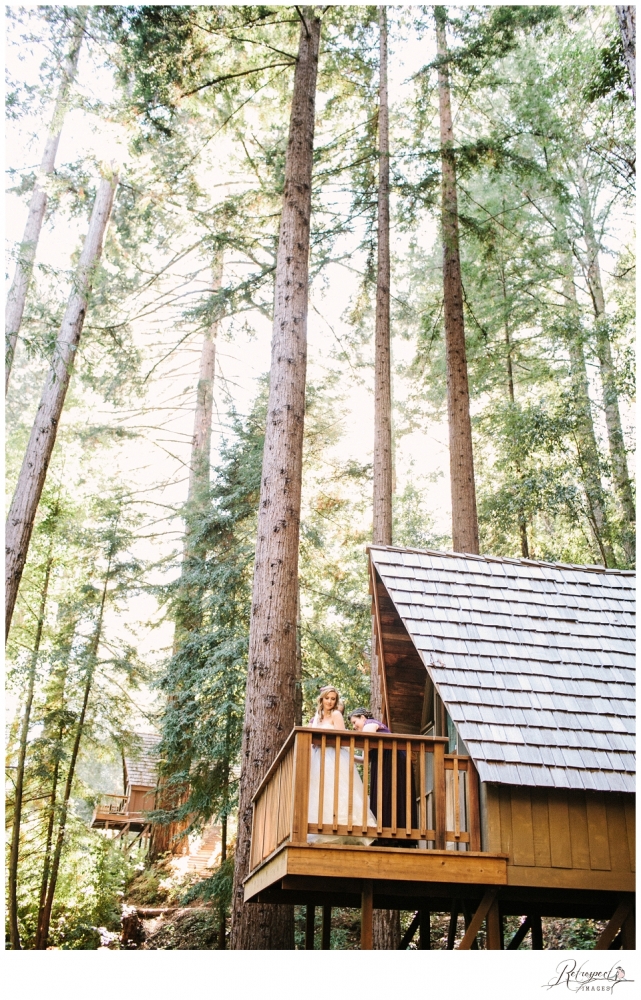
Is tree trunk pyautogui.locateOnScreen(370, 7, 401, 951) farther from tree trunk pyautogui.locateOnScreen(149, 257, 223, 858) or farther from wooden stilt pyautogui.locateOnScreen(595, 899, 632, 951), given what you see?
tree trunk pyautogui.locateOnScreen(149, 257, 223, 858)

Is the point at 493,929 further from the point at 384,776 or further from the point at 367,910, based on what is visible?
the point at 384,776

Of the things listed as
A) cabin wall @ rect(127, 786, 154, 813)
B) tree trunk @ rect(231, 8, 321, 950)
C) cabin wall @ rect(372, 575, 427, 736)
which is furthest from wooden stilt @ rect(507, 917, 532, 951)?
cabin wall @ rect(127, 786, 154, 813)

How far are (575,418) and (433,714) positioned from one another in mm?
6612

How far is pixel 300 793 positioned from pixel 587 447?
345 inches

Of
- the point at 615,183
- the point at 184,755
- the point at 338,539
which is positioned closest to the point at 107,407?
the point at 338,539

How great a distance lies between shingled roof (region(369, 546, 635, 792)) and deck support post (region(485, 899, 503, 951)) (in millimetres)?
1036

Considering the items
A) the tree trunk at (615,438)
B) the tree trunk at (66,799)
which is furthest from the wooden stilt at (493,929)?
the tree trunk at (615,438)

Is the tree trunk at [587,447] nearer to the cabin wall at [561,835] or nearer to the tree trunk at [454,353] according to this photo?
the tree trunk at [454,353]

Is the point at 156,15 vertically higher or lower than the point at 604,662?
higher

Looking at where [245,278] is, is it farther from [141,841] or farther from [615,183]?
[141,841]

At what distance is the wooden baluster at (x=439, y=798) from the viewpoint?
4.21m

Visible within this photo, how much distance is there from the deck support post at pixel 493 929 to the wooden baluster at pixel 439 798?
0.79m

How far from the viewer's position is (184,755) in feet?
31.6

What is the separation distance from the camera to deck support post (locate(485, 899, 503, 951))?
4.60 meters
